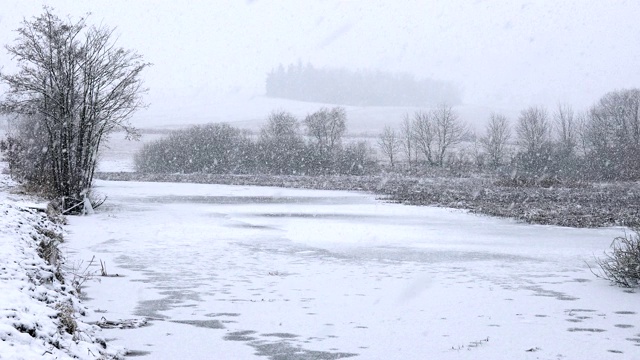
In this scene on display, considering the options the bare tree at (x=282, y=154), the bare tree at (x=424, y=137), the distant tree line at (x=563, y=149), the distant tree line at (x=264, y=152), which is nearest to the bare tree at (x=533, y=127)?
the distant tree line at (x=563, y=149)

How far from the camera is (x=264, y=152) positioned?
77.5 m

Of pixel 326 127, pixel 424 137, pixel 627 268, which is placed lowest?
pixel 627 268

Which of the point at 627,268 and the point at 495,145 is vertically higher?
the point at 495,145

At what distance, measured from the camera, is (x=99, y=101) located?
25406 mm

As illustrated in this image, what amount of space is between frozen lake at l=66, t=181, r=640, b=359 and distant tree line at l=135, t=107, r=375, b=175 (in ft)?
177

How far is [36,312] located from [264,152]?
7113 cm

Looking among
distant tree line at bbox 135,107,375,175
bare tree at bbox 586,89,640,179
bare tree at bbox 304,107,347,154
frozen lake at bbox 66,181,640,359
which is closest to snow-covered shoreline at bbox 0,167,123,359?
frozen lake at bbox 66,181,640,359

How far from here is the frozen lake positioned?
7.77m

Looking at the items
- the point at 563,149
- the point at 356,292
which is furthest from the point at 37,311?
the point at 563,149

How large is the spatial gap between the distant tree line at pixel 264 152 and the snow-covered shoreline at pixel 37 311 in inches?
2524

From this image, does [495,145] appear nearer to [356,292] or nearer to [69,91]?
[69,91]

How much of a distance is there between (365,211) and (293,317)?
64.0ft

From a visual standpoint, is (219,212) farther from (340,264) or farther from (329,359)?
(329,359)

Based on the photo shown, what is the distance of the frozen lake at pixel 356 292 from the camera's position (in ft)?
25.5
